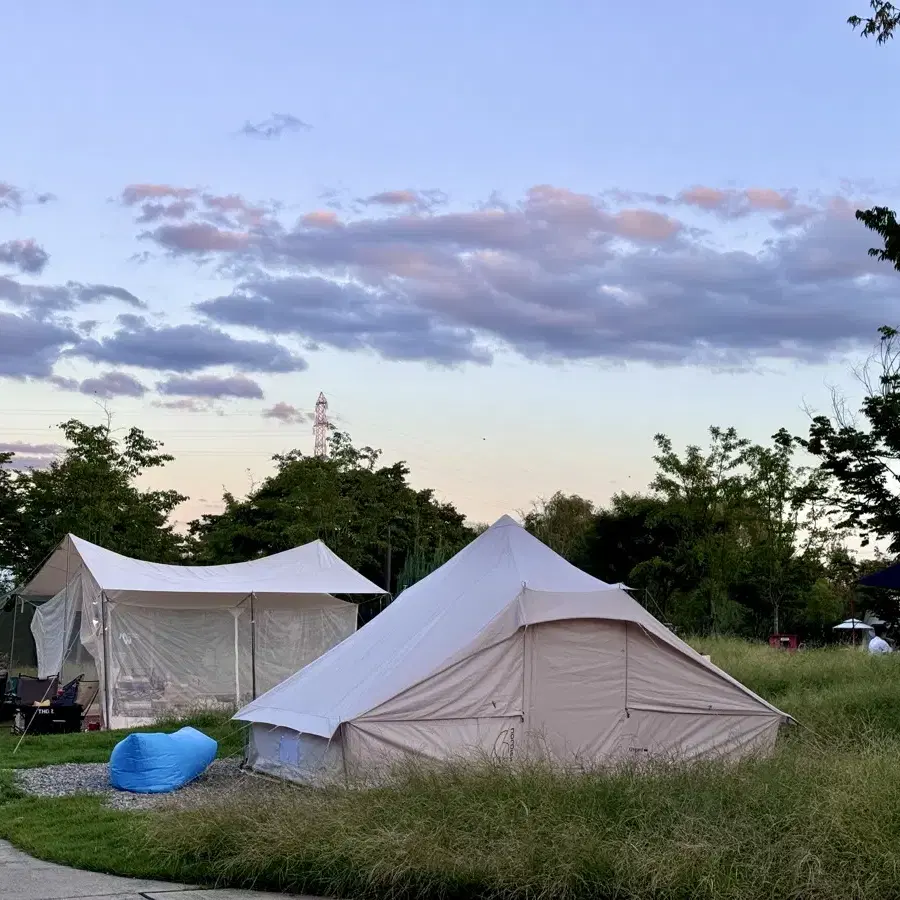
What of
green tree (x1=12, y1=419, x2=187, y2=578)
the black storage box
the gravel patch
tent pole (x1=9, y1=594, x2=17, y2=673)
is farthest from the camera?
green tree (x1=12, y1=419, x2=187, y2=578)

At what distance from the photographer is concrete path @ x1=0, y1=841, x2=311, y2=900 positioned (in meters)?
7.16

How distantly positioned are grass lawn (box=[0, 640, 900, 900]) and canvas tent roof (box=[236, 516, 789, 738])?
2.35 metres

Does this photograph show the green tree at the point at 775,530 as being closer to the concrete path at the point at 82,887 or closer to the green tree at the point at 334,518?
the green tree at the point at 334,518

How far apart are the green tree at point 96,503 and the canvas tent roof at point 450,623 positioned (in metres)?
20.7

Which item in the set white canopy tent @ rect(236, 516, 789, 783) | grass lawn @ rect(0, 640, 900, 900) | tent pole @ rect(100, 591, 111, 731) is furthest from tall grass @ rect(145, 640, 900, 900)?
tent pole @ rect(100, 591, 111, 731)

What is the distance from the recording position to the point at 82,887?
24.6ft

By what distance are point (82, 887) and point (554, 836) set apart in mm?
2974

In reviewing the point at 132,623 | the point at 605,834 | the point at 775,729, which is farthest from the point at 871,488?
the point at 132,623

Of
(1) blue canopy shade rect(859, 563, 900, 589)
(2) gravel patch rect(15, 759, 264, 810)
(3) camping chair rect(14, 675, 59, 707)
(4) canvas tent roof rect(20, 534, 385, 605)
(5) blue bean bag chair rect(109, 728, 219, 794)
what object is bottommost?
(2) gravel patch rect(15, 759, 264, 810)

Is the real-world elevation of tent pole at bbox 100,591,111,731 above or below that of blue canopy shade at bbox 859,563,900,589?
below

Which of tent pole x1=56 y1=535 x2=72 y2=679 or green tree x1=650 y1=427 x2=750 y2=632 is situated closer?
tent pole x1=56 y1=535 x2=72 y2=679

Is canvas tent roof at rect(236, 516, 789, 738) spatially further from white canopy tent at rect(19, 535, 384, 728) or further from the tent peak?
white canopy tent at rect(19, 535, 384, 728)

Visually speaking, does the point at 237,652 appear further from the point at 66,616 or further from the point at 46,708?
the point at 46,708

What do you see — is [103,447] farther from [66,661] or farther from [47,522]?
[66,661]
